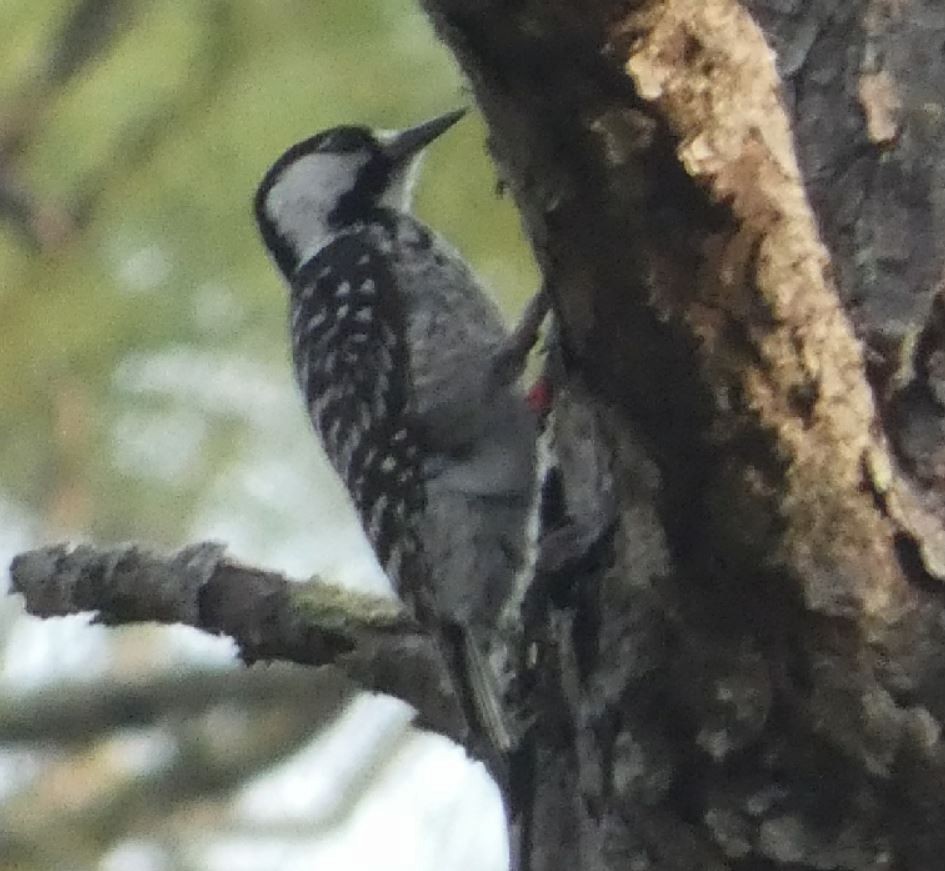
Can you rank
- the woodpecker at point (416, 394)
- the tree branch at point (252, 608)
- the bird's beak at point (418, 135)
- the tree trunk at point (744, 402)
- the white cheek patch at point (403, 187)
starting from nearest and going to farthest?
the tree trunk at point (744, 402) < the tree branch at point (252, 608) < the woodpecker at point (416, 394) < the bird's beak at point (418, 135) < the white cheek patch at point (403, 187)

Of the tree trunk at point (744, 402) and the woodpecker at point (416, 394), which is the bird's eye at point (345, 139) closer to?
the woodpecker at point (416, 394)

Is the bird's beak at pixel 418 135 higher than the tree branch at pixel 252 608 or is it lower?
higher

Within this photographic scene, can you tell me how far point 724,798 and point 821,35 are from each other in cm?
60

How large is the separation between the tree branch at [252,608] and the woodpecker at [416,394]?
78 mm

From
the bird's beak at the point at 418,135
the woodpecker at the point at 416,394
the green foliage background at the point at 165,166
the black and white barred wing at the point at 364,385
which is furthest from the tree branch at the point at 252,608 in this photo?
the bird's beak at the point at 418,135

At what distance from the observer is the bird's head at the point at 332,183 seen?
238 cm

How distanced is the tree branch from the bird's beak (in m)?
0.69

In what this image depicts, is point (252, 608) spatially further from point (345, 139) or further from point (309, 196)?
point (309, 196)

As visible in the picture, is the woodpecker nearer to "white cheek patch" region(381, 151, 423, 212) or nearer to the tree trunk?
"white cheek patch" region(381, 151, 423, 212)

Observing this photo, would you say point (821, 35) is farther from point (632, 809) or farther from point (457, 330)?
point (457, 330)

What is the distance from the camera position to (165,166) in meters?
2.38

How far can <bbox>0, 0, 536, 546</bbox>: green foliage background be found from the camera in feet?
7.74

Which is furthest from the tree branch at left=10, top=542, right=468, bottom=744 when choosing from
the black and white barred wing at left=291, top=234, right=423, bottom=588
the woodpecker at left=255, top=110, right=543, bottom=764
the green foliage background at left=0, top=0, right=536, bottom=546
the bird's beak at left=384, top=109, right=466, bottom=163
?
the bird's beak at left=384, top=109, right=466, bottom=163

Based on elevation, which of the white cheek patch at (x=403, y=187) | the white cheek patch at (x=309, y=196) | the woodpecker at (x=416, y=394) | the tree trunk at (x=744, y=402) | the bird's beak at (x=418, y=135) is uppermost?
the white cheek patch at (x=309, y=196)
